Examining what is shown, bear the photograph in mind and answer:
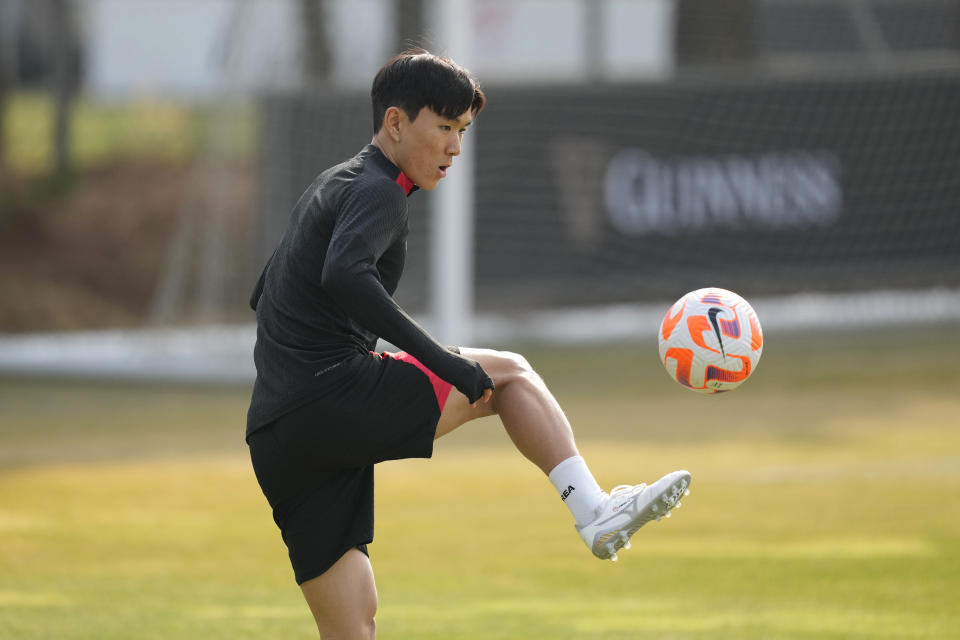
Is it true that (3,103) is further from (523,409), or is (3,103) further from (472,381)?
(472,381)

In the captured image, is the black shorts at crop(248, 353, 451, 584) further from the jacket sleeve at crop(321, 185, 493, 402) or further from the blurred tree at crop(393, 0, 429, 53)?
the blurred tree at crop(393, 0, 429, 53)

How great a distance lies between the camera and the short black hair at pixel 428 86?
14.1 ft

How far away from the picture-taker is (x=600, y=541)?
4.31 m

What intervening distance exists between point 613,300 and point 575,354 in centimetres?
75

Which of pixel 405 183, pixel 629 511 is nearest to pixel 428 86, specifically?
pixel 405 183

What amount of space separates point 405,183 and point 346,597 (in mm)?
1293

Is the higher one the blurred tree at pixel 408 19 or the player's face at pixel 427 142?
the player's face at pixel 427 142

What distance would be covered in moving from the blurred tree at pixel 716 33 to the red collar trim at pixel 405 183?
48.1ft

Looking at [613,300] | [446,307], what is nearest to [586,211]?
[613,300]

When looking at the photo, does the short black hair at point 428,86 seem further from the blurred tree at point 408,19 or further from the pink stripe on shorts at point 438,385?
the blurred tree at point 408,19

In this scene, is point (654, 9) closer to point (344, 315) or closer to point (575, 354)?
point (575, 354)

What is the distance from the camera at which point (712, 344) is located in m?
4.73


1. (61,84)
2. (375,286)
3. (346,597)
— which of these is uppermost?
(375,286)

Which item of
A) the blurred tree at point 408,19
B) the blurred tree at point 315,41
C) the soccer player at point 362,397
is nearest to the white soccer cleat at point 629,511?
the soccer player at point 362,397
